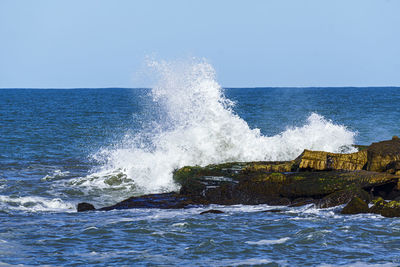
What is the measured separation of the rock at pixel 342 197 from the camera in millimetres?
11258

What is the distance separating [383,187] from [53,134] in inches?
856

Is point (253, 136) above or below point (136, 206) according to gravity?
above

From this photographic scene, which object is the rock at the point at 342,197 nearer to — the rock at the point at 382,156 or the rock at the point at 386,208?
the rock at the point at 386,208

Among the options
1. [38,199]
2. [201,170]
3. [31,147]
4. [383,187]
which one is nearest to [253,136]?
[201,170]

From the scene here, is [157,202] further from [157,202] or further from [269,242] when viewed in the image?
[269,242]

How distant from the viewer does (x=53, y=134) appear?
30297 mm

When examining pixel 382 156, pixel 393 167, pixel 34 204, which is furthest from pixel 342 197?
pixel 34 204

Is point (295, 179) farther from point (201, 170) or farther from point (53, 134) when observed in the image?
point (53, 134)

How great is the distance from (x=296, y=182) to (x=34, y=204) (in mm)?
5715

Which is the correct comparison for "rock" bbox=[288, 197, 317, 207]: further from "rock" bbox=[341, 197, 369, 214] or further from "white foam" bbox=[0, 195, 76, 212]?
"white foam" bbox=[0, 195, 76, 212]

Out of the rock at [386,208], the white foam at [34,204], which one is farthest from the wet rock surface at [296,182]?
the white foam at [34,204]

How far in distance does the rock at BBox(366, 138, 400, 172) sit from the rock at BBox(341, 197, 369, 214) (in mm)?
1798

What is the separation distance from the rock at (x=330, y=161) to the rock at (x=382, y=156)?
0.14 metres

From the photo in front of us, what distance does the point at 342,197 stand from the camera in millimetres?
11344
